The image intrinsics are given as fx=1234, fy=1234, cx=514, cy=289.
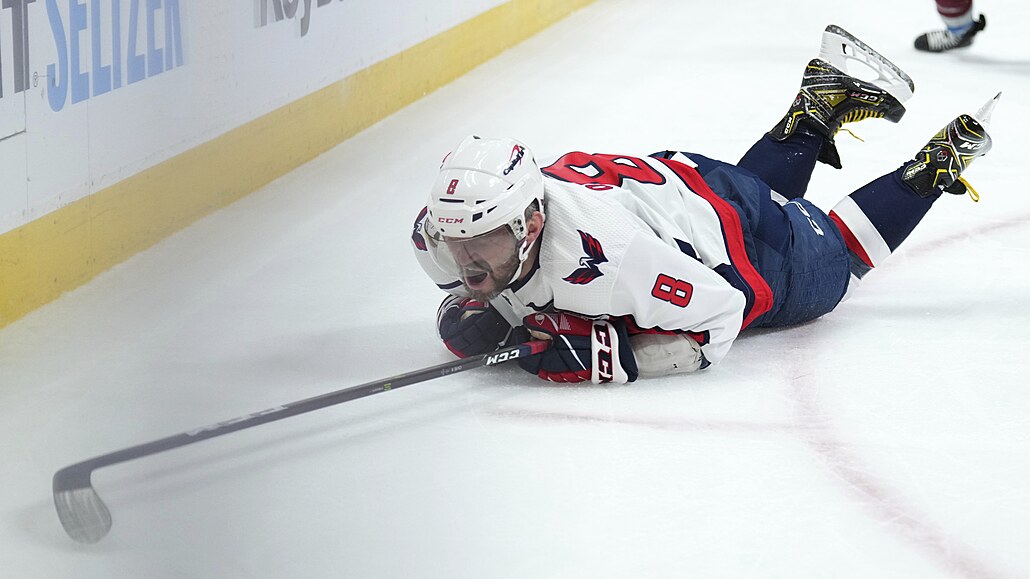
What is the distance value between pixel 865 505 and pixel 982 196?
186cm

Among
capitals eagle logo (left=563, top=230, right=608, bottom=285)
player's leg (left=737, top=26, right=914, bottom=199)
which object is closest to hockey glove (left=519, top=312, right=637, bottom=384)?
capitals eagle logo (left=563, top=230, right=608, bottom=285)

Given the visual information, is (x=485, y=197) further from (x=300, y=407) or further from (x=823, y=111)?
(x=823, y=111)

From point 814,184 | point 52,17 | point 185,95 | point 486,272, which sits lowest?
point 814,184

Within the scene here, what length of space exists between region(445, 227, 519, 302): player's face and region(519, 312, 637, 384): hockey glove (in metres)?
0.17

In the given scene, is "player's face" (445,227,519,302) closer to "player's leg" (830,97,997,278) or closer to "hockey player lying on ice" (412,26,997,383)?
"hockey player lying on ice" (412,26,997,383)

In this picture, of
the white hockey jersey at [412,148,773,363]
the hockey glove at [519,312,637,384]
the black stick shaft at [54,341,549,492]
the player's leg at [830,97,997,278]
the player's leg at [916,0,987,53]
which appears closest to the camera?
the black stick shaft at [54,341,549,492]

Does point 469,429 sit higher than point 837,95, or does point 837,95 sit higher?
point 837,95

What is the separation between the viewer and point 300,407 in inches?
73.9

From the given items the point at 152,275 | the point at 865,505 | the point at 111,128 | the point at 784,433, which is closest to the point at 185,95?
the point at 111,128

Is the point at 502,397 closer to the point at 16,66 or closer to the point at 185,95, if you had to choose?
the point at 16,66

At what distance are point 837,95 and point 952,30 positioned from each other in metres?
2.83

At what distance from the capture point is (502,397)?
83.1 inches

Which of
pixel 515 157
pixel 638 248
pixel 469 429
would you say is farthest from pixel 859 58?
pixel 469 429

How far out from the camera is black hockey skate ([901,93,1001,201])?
2436mm
